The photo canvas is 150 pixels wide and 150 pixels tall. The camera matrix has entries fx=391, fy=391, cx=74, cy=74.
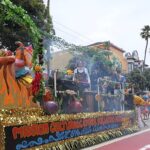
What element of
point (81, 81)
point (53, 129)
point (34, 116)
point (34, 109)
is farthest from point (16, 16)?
point (81, 81)

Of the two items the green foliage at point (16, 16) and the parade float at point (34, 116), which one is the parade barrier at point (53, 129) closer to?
the parade float at point (34, 116)

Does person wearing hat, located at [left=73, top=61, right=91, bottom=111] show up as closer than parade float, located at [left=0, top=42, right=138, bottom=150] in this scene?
No

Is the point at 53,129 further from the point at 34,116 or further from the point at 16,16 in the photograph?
the point at 16,16

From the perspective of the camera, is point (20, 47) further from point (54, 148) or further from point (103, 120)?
point (103, 120)

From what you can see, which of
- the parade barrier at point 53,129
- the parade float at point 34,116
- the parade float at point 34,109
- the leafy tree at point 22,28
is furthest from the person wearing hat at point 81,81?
the leafy tree at point 22,28

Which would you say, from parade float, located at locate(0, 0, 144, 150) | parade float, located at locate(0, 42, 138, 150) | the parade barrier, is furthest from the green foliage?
the parade barrier

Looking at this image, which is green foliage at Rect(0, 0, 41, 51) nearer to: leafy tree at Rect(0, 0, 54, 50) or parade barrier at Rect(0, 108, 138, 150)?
parade barrier at Rect(0, 108, 138, 150)

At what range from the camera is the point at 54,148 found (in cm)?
1027

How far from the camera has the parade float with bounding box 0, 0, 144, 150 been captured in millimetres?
9156

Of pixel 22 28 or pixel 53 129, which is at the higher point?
pixel 22 28

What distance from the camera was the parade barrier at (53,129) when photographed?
29.0ft

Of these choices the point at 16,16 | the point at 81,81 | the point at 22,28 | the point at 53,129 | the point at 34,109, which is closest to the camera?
the point at 16,16

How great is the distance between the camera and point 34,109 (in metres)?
10.4

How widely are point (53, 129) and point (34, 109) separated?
75cm
